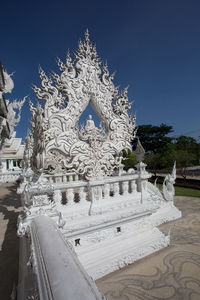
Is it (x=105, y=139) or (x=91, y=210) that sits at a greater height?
(x=105, y=139)

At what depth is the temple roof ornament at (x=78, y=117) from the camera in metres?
4.24

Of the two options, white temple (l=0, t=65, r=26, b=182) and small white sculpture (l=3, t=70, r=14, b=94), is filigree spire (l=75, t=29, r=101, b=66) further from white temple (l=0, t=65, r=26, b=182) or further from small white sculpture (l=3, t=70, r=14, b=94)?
small white sculpture (l=3, t=70, r=14, b=94)

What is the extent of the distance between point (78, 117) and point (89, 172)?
1.71 m

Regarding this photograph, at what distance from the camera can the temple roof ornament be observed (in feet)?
13.9

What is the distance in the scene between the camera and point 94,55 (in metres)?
5.34

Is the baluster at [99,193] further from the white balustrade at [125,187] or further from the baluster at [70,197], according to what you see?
the white balustrade at [125,187]

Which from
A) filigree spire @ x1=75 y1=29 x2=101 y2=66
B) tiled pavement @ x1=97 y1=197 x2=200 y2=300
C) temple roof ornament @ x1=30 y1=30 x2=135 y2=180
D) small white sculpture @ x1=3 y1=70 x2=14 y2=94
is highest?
small white sculpture @ x1=3 y1=70 x2=14 y2=94

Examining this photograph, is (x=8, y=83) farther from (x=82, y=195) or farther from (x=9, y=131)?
(x=82, y=195)

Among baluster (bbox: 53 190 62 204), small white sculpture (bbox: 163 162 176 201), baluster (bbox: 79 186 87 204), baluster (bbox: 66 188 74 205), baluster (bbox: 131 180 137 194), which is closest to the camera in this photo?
baluster (bbox: 53 190 62 204)

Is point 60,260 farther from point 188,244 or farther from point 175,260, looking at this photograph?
point 188,244

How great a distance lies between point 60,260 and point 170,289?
9.51 feet

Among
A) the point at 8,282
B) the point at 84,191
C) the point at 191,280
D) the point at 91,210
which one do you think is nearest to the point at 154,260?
the point at 191,280

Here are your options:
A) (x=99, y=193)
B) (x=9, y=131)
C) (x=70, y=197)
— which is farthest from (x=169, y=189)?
(x=9, y=131)

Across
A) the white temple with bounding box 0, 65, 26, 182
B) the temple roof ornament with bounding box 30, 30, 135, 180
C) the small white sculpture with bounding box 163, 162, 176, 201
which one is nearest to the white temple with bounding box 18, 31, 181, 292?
the temple roof ornament with bounding box 30, 30, 135, 180
